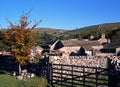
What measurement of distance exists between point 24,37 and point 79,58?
17.8ft

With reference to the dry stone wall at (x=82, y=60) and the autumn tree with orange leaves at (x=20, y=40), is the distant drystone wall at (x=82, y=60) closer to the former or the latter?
the dry stone wall at (x=82, y=60)

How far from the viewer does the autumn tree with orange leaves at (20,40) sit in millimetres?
27172

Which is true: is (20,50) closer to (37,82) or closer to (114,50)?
(37,82)

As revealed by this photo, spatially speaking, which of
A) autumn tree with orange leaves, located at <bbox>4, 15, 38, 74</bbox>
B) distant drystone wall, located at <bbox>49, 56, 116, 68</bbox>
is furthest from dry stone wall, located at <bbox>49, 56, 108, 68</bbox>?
autumn tree with orange leaves, located at <bbox>4, 15, 38, 74</bbox>

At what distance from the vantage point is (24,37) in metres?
27.5

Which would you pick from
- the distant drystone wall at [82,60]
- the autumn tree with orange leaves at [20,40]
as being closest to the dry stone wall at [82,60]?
the distant drystone wall at [82,60]

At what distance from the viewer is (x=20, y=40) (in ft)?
89.5

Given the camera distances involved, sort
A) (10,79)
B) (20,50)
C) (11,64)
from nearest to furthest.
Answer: (10,79) < (20,50) < (11,64)

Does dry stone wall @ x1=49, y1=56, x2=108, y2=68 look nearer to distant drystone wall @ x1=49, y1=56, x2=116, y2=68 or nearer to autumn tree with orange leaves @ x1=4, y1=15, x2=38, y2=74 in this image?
distant drystone wall @ x1=49, y1=56, x2=116, y2=68

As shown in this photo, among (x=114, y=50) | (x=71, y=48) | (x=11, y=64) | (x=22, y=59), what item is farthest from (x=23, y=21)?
(x=71, y=48)

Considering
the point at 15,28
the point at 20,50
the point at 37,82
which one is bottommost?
the point at 37,82

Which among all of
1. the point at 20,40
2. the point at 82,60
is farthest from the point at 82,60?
the point at 20,40

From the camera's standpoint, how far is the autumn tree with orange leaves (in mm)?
27172

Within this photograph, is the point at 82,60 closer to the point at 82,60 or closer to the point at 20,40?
the point at 82,60
